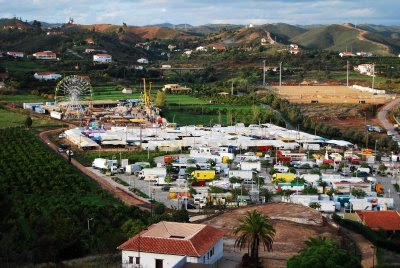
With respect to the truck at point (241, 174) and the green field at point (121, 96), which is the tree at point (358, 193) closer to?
the truck at point (241, 174)

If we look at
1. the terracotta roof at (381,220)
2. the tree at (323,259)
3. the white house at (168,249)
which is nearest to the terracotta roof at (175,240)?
the white house at (168,249)

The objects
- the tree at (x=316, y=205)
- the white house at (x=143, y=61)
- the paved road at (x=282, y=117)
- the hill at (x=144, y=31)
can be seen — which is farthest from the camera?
the hill at (x=144, y=31)

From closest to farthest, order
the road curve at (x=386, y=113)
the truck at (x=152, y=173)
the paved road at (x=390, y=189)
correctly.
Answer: the paved road at (x=390, y=189), the truck at (x=152, y=173), the road curve at (x=386, y=113)

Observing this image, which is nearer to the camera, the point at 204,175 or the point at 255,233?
the point at 255,233

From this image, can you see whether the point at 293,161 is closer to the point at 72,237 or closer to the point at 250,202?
the point at 250,202

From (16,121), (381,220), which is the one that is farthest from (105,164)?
(16,121)

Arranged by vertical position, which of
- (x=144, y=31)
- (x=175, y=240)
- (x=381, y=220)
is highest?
(x=144, y=31)

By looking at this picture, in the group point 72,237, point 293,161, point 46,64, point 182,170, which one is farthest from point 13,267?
point 46,64

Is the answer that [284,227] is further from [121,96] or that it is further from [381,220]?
[121,96]
